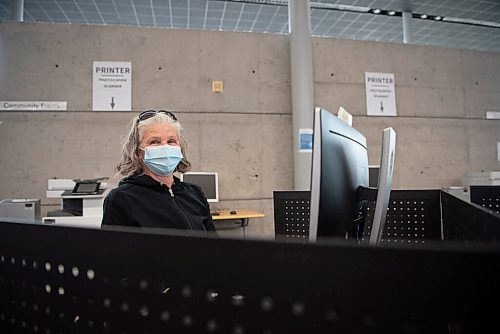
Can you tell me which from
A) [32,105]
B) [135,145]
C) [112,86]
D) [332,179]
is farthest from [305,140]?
[32,105]

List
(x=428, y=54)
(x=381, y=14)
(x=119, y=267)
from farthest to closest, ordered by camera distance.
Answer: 1. (x=381, y=14)
2. (x=428, y=54)
3. (x=119, y=267)

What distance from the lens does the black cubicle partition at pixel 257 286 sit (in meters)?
0.26

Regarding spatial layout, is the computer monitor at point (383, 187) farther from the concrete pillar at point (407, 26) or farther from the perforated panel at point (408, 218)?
the concrete pillar at point (407, 26)

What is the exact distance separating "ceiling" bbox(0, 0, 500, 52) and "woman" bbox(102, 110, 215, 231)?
414 cm

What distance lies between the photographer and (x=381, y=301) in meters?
0.27

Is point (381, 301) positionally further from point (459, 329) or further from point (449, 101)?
point (449, 101)

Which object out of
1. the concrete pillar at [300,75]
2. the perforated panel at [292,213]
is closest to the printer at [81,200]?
the perforated panel at [292,213]

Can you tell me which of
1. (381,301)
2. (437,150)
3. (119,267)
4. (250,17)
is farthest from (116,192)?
(250,17)

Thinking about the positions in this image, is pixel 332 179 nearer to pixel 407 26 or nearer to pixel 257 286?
pixel 257 286

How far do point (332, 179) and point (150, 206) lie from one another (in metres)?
0.92

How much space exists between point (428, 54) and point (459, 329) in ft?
15.5

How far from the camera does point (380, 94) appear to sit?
3.87 m

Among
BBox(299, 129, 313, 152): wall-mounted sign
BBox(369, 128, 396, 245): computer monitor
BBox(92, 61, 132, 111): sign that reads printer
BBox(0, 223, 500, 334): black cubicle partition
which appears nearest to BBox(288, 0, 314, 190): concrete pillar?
BBox(299, 129, 313, 152): wall-mounted sign

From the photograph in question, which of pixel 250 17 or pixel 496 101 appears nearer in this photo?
pixel 496 101
